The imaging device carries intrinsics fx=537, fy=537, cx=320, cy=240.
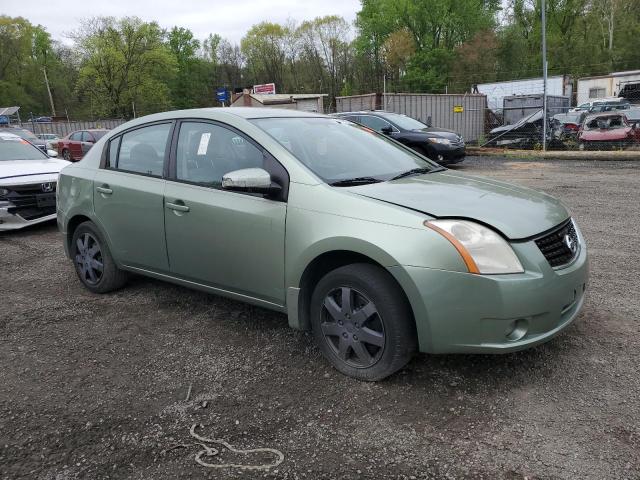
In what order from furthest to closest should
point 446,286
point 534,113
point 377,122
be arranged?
point 534,113
point 377,122
point 446,286

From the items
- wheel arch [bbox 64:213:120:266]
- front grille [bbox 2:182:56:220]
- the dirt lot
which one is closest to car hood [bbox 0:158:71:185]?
front grille [bbox 2:182:56:220]

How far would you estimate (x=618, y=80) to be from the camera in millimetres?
34719

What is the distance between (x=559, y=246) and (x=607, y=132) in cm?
1542

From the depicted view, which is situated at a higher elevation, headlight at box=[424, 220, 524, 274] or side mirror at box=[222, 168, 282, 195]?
side mirror at box=[222, 168, 282, 195]

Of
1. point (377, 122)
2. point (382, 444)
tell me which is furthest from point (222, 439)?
point (377, 122)

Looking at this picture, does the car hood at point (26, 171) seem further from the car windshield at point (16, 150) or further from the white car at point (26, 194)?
the car windshield at point (16, 150)

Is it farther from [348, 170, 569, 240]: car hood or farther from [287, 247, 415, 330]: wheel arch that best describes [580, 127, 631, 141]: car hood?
[287, 247, 415, 330]: wheel arch

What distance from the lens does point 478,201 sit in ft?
10.1

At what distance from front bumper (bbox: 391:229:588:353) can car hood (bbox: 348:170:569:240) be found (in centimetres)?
17

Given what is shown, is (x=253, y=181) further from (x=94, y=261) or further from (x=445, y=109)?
(x=445, y=109)

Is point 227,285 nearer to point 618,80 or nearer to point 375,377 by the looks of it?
point 375,377

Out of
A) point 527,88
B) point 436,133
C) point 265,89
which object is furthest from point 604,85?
point 436,133

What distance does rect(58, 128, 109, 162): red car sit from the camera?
20.8 metres

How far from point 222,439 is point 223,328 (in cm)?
142
